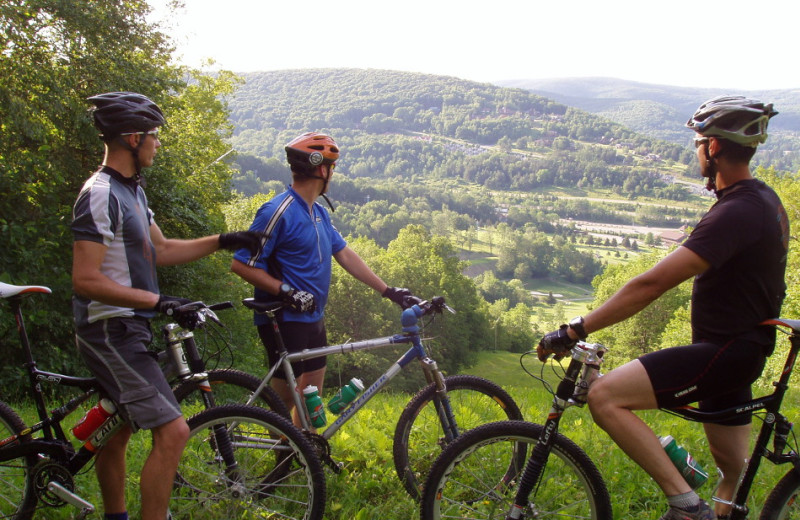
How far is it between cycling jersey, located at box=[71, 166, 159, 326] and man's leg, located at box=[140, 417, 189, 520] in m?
0.67

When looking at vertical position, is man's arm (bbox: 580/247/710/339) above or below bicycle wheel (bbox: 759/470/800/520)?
above

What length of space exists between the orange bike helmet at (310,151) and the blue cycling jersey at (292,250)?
24 cm

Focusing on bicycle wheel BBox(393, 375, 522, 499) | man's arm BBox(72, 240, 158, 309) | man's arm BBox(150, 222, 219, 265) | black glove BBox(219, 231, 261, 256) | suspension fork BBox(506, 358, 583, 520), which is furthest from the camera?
bicycle wheel BBox(393, 375, 522, 499)

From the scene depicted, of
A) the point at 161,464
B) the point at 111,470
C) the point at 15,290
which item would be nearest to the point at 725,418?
the point at 161,464

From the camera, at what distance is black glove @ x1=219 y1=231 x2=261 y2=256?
3838 millimetres

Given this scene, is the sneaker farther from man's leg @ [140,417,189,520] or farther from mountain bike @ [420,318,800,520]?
man's leg @ [140,417,189,520]

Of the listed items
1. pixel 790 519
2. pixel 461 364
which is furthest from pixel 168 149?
pixel 461 364

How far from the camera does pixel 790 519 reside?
3.29m

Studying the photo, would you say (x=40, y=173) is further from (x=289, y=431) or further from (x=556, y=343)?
(x=556, y=343)

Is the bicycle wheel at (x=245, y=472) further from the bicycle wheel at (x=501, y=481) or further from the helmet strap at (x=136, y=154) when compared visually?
the helmet strap at (x=136, y=154)

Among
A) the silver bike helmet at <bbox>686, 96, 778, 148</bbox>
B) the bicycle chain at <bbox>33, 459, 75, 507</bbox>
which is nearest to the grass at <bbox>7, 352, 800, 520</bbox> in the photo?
the bicycle chain at <bbox>33, 459, 75, 507</bbox>

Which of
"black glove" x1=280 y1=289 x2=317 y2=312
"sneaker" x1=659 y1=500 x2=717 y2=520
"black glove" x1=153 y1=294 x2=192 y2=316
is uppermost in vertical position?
"black glove" x1=153 y1=294 x2=192 y2=316

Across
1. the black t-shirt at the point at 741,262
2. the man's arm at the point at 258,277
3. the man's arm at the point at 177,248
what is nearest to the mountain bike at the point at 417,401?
the man's arm at the point at 258,277

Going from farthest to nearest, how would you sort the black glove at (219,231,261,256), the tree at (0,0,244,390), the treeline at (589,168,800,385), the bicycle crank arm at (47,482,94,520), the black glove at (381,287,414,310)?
the treeline at (589,168,800,385)
the tree at (0,0,244,390)
the black glove at (381,287,414,310)
the black glove at (219,231,261,256)
the bicycle crank arm at (47,482,94,520)
